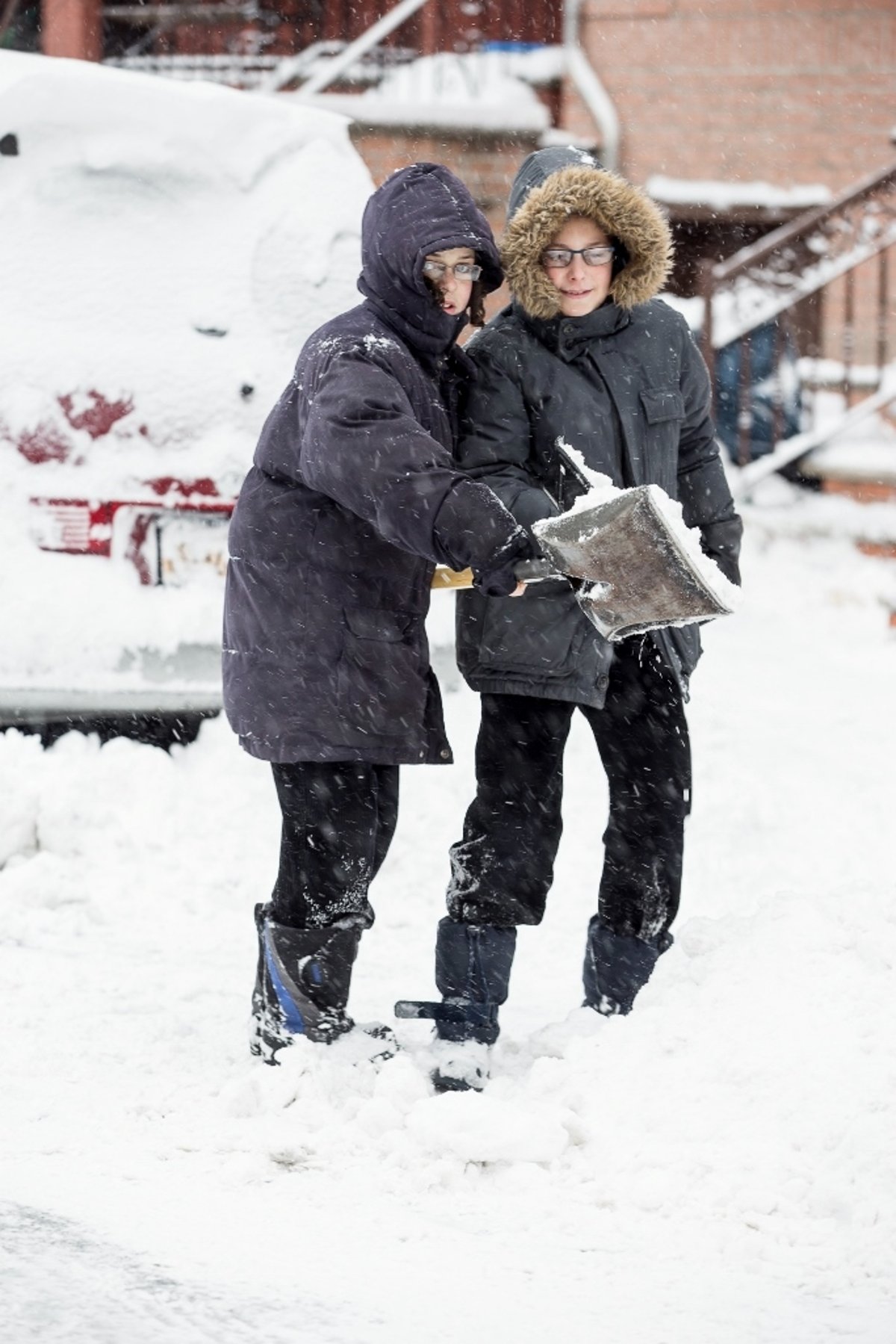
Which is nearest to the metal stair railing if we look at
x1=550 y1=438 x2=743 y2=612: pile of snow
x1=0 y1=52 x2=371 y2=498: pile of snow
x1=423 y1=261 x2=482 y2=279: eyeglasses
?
x1=0 y1=52 x2=371 y2=498: pile of snow

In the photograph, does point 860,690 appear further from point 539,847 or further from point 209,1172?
point 209,1172

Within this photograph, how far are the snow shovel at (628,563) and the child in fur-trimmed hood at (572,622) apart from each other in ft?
0.76

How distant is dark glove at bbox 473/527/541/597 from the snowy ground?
2.83 feet

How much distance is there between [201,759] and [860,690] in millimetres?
3013

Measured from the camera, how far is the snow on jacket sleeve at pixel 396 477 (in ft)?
9.43

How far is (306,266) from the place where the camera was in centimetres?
525

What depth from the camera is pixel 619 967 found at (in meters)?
3.56

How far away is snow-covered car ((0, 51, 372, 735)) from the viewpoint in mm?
4801

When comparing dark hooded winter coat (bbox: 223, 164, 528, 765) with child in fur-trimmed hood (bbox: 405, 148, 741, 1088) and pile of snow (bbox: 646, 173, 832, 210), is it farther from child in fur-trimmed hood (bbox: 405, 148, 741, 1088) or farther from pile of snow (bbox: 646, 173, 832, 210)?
pile of snow (bbox: 646, 173, 832, 210)

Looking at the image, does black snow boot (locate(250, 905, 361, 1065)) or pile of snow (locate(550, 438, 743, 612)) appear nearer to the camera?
pile of snow (locate(550, 438, 743, 612))

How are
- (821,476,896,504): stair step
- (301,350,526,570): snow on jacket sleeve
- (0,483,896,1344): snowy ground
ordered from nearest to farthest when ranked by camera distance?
1. (0,483,896,1344): snowy ground
2. (301,350,526,570): snow on jacket sleeve
3. (821,476,896,504): stair step

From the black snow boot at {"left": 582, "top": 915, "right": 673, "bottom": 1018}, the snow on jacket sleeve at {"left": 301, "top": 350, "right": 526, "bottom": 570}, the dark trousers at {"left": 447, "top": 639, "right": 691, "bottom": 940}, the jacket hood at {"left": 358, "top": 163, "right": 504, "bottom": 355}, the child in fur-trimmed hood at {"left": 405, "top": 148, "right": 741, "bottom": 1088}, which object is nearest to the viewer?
the snow on jacket sleeve at {"left": 301, "top": 350, "right": 526, "bottom": 570}

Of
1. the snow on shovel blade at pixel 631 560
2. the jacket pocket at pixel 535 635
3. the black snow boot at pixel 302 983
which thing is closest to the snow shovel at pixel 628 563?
the snow on shovel blade at pixel 631 560

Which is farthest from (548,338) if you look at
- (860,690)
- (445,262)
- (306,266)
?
(860,690)
